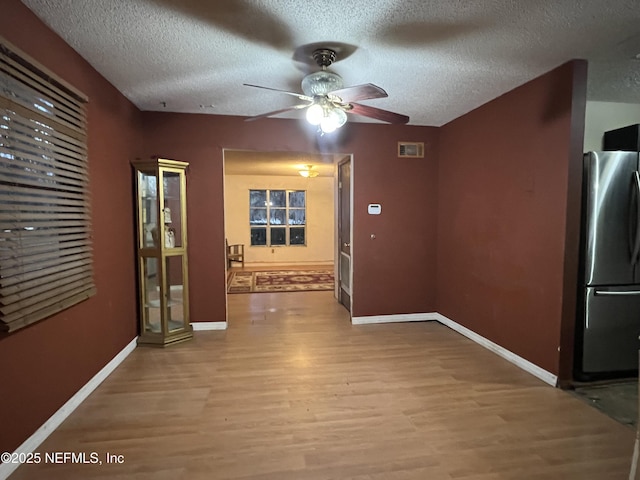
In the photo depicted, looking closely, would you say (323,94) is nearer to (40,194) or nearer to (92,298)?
(40,194)

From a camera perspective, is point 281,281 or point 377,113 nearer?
point 377,113

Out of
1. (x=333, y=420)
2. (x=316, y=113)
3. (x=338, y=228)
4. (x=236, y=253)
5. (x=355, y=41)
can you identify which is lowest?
(x=333, y=420)

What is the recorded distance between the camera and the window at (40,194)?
1.63 m

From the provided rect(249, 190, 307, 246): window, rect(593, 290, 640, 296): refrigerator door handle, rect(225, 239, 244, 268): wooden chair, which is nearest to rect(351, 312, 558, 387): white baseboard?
rect(593, 290, 640, 296): refrigerator door handle

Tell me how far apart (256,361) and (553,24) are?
10.6 feet

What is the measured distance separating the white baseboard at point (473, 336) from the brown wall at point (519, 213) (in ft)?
0.19

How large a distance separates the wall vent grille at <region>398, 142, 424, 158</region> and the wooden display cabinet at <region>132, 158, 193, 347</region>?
2.49 metres

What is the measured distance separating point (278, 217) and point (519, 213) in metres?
6.60

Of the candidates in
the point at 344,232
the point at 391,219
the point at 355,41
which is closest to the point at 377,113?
the point at 355,41

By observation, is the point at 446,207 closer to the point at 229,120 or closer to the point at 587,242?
the point at 587,242

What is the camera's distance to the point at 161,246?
329 centimetres

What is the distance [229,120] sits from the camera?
3.71m

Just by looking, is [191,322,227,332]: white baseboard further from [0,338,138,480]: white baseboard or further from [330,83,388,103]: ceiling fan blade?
[330,83,388,103]: ceiling fan blade

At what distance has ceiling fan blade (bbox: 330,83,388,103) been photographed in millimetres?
2038
